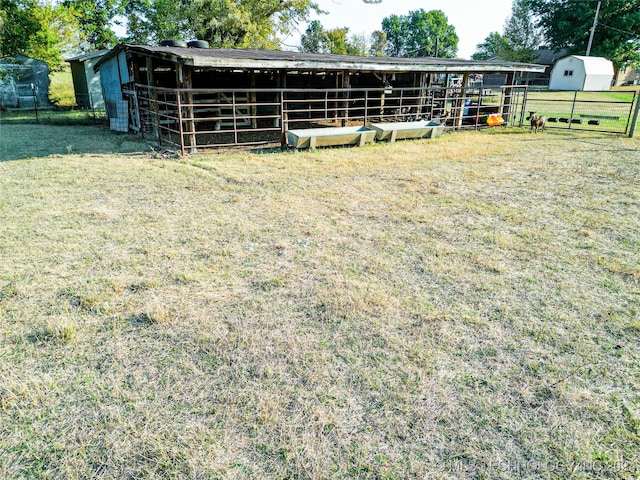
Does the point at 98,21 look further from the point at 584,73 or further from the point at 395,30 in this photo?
the point at 395,30

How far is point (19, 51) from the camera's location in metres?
21.6

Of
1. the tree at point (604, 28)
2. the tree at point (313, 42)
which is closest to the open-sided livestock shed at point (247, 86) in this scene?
the tree at point (313, 42)

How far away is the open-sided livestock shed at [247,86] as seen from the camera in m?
10.5

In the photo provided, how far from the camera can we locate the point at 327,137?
1114cm

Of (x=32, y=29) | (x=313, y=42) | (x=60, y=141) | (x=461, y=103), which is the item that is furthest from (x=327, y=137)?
(x=313, y=42)

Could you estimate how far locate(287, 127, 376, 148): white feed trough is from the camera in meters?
10.9

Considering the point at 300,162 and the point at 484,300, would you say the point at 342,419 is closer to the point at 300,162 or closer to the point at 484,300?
the point at 484,300

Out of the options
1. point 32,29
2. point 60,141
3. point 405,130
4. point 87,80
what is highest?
point 32,29

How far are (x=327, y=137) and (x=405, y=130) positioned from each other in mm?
2905

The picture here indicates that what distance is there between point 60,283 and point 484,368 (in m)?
3.81

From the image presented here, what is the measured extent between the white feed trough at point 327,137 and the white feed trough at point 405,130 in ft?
1.52

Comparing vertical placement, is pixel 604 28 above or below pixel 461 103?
above

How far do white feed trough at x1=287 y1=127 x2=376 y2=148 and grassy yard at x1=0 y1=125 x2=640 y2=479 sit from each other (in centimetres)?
437

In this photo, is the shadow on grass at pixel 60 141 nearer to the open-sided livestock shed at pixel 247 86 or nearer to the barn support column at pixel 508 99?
the open-sided livestock shed at pixel 247 86
